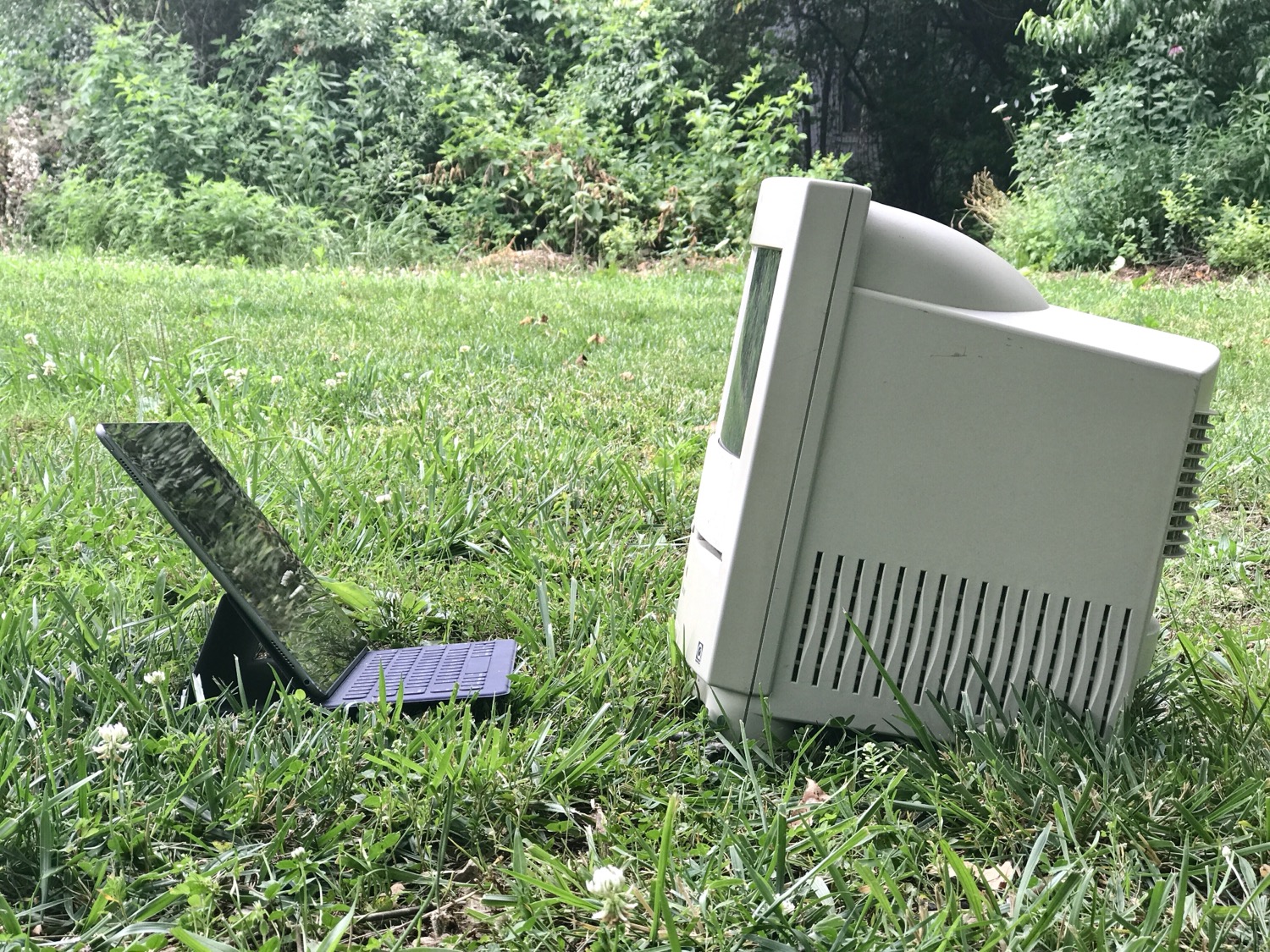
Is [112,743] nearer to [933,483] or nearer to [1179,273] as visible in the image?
[933,483]

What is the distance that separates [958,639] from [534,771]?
27.2 inches

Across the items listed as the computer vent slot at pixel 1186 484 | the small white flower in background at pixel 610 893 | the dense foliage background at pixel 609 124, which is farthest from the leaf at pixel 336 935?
the dense foliage background at pixel 609 124

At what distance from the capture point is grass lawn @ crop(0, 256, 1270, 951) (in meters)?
1.32

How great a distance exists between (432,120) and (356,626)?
11653 mm

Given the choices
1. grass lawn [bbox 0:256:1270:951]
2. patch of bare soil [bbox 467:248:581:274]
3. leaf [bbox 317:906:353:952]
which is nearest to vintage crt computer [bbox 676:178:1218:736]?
grass lawn [bbox 0:256:1270:951]

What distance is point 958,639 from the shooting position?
1.68 meters

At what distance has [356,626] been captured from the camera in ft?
7.01

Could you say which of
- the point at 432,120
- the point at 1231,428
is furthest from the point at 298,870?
the point at 432,120

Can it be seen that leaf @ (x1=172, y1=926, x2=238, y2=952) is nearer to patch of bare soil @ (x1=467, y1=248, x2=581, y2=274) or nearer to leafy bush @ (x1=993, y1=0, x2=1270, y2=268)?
patch of bare soil @ (x1=467, y1=248, x2=581, y2=274)

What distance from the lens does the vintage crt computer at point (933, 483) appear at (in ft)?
5.23

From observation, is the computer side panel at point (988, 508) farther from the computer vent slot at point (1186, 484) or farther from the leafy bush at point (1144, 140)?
the leafy bush at point (1144, 140)

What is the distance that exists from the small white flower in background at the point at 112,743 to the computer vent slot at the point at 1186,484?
1.57 metres

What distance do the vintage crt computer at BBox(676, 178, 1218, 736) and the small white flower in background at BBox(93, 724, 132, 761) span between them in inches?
34.3

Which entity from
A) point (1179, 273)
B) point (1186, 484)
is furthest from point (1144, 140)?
point (1186, 484)
